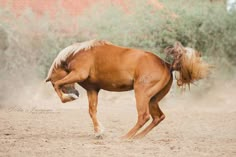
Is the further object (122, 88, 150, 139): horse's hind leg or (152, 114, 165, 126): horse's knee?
(152, 114, 165, 126): horse's knee

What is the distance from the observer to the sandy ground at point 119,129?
309 inches

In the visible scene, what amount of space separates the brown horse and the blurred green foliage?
332 inches

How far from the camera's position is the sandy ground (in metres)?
7.86

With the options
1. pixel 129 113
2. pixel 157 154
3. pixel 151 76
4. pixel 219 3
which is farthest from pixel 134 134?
pixel 219 3

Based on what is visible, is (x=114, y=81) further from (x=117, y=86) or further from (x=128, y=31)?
(x=128, y=31)

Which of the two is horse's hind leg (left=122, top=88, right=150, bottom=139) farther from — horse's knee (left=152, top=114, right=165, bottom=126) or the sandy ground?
horse's knee (left=152, top=114, right=165, bottom=126)

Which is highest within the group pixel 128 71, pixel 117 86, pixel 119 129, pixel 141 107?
pixel 128 71

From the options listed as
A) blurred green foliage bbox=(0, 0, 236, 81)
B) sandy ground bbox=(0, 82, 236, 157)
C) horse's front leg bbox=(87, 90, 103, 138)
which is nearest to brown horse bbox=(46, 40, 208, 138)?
horse's front leg bbox=(87, 90, 103, 138)

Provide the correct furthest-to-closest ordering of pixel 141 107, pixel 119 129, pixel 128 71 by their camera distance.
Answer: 1. pixel 119 129
2. pixel 128 71
3. pixel 141 107

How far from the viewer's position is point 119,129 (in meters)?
11.4

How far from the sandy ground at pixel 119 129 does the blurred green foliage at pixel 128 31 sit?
1349mm

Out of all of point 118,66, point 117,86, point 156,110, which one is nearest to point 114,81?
point 117,86

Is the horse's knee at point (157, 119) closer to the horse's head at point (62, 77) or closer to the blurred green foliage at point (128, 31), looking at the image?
the horse's head at point (62, 77)

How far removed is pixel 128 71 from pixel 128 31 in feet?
30.9
